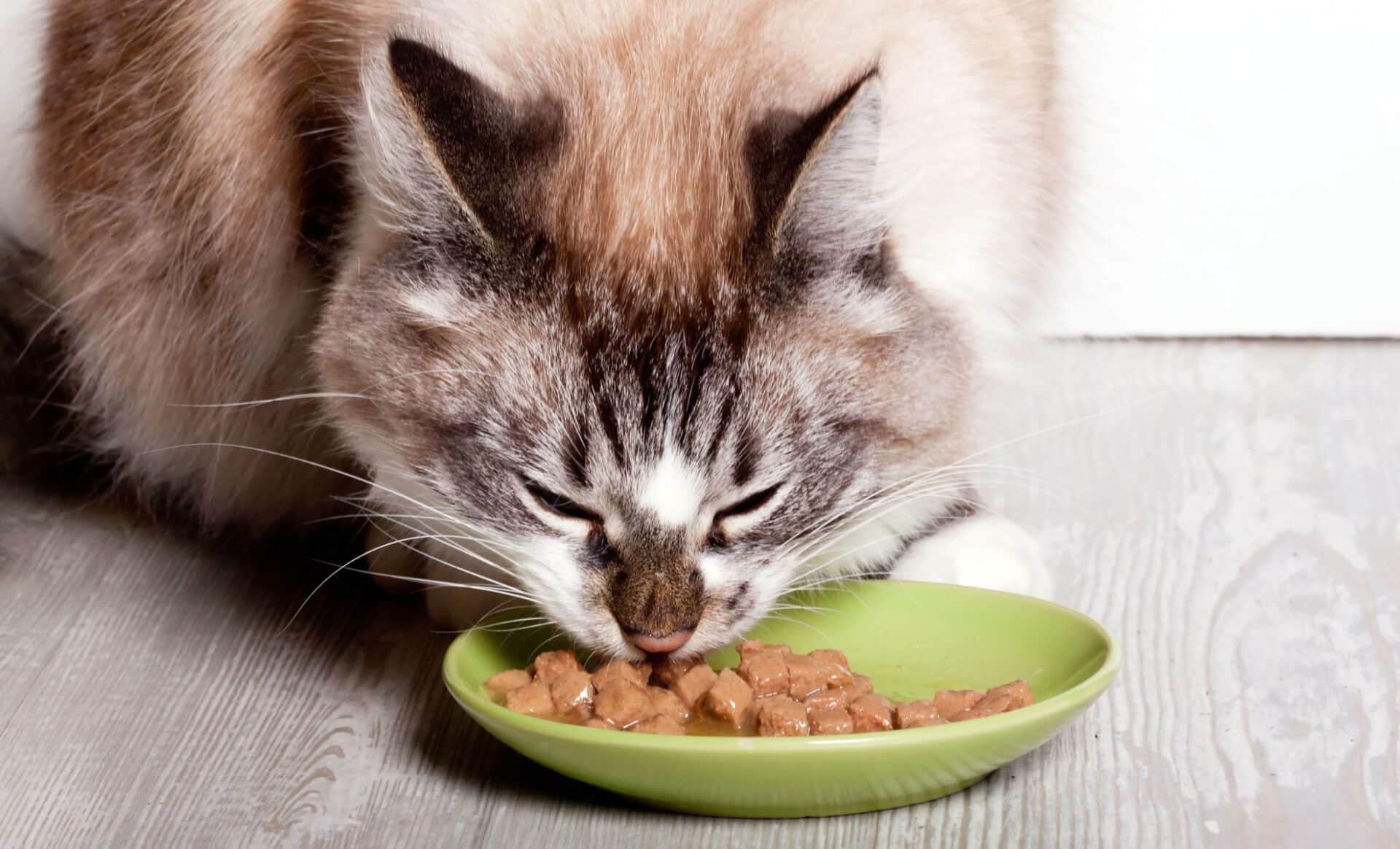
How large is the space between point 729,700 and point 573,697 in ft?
0.50

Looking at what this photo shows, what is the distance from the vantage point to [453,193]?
1.33 m

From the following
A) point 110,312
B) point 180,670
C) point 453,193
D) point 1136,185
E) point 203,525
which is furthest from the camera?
point 1136,185

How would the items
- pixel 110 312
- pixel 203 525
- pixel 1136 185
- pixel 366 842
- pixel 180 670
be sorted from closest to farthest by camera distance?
pixel 366 842 → pixel 180 670 → pixel 110 312 → pixel 203 525 → pixel 1136 185

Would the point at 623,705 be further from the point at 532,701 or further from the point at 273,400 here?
the point at 273,400

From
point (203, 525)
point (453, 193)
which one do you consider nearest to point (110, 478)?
point (203, 525)

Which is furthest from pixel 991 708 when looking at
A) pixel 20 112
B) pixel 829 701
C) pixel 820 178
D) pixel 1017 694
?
pixel 20 112

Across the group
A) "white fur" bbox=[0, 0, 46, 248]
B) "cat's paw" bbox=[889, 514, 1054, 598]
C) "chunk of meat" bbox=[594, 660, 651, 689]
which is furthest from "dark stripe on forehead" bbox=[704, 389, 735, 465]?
"white fur" bbox=[0, 0, 46, 248]

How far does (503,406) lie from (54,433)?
1314 millimetres

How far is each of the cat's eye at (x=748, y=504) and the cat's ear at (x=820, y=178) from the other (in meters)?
0.22

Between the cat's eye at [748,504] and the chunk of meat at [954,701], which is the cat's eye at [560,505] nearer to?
the cat's eye at [748,504]

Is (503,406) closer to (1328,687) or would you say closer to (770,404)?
(770,404)

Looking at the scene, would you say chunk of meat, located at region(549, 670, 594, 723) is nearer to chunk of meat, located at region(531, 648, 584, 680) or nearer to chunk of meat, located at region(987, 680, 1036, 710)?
chunk of meat, located at region(531, 648, 584, 680)

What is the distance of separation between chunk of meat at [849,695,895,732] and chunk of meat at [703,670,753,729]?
11cm

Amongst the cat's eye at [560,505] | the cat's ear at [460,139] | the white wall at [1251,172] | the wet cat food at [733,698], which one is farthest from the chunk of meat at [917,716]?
the white wall at [1251,172]
